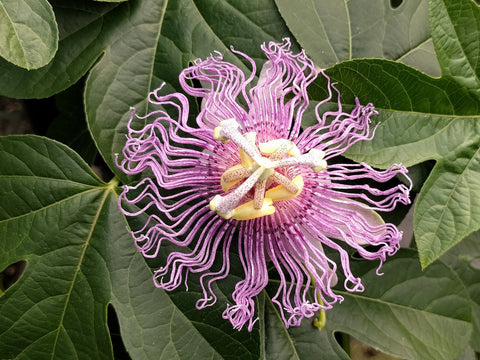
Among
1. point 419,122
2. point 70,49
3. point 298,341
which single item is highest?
point 70,49

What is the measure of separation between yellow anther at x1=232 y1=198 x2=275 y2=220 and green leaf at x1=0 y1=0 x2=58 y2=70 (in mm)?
Result: 526

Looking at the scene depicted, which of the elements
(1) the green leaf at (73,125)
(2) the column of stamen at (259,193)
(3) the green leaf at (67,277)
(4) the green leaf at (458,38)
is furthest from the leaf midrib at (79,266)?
(4) the green leaf at (458,38)

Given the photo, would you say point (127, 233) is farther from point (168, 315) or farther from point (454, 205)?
point (454, 205)

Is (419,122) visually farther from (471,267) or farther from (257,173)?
(471,267)

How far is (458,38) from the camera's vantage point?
1.37 metres

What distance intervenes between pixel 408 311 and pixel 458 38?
0.70 meters

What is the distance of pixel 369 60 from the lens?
1.36 meters

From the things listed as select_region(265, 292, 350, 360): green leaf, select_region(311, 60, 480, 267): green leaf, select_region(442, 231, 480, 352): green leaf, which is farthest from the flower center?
select_region(442, 231, 480, 352): green leaf

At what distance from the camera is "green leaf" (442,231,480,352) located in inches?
68.4

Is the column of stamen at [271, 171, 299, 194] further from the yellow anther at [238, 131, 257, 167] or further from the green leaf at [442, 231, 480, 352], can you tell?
the green leaf at [442, 231, 480, 352]

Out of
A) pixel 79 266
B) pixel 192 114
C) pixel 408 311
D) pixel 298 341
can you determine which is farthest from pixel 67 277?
pixel 408 311

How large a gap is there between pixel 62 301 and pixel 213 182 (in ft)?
1.50

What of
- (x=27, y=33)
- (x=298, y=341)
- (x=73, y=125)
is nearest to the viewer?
(x=27, y=33)

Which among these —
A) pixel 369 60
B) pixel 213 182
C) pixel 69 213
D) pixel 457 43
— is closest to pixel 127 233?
pixel 69 213
